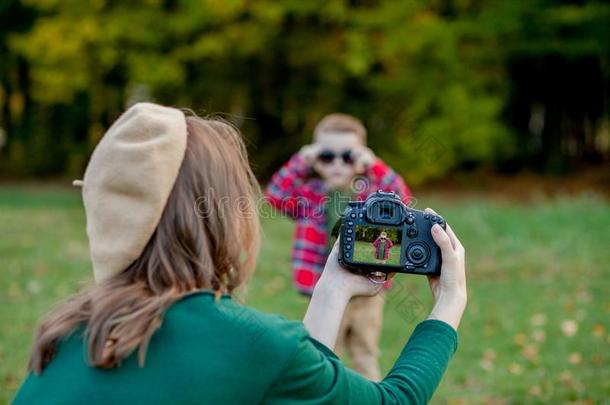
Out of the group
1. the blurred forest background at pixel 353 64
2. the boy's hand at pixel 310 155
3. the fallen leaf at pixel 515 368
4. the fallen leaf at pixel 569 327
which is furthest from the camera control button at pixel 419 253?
the blurred forest background at pixel 353 64

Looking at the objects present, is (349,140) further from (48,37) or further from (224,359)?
(48,37)

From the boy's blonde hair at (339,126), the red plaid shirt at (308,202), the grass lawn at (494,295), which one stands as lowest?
the grass lawn at (494,295)

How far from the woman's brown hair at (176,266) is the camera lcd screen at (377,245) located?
0.38 meters

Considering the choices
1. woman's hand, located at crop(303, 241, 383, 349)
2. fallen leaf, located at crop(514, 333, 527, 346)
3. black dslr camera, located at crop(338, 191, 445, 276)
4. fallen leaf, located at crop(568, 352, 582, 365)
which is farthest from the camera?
fallen leaf, located at crop(514, 333, 527, 346)

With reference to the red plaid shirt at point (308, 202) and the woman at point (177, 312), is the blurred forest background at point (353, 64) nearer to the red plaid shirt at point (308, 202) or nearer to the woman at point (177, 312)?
the red plaid shirt at point (308, 202)

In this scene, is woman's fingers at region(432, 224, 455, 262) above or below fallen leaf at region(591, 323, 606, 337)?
above

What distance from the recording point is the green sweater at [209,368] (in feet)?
5.61

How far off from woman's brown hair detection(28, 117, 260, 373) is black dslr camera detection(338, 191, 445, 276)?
374 mm

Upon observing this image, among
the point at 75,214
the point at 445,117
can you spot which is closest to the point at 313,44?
the point at 445,117

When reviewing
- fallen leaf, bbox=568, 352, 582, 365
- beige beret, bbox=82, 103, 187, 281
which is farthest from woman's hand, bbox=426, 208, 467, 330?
fallen leaf, bbox=568, 352, 582, 365

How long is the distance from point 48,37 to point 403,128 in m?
8.35

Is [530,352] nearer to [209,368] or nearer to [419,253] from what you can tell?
[419,253]

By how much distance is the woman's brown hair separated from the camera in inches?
69.0

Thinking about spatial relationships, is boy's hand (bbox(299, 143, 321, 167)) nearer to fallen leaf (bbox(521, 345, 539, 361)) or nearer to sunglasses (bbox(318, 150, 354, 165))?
sunglasses (bbox(318, 150, 354, 165))
